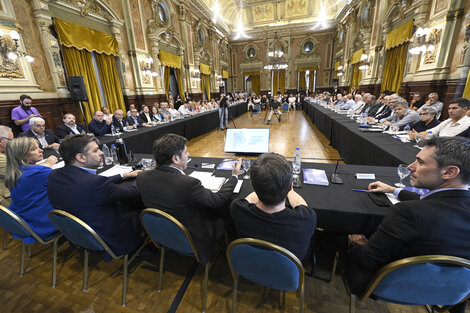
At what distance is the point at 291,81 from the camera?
54.0ft

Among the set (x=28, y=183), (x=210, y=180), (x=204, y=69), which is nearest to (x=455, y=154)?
(x=210, y=180)

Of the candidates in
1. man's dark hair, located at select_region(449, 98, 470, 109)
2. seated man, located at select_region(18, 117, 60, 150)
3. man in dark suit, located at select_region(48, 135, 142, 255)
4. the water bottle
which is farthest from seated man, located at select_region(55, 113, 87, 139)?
man's dark hair, located at select_region(449, 98, 470, 109)

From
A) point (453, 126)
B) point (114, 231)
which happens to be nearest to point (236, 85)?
point (453, 126)

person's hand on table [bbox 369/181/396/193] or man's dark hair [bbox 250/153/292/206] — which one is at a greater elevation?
man's dark hair [bbox 250/153/292/206]

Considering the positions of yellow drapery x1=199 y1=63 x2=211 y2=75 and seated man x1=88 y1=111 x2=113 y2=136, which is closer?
seated man x1=88 y1=111 x2=113 y2=136

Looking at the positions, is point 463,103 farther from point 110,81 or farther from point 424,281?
point 110,81

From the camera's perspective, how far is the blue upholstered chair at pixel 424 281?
0.76 meters

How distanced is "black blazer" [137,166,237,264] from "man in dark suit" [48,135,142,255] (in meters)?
0.27

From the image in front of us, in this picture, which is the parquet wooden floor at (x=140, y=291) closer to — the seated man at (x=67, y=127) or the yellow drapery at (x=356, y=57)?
the seated man at (x=67, y=127)

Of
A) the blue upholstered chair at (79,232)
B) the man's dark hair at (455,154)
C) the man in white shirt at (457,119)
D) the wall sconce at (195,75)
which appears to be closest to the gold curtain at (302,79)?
the wall sconce at (195,75)

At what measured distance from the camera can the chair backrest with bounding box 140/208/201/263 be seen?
114 centimetres

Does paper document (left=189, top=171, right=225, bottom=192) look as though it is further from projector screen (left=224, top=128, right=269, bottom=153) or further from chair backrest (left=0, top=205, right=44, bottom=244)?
chair backrest (left=0, top=205, right=44, bottom=244)

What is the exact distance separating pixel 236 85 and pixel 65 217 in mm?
18197

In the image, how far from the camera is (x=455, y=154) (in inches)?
33.2
